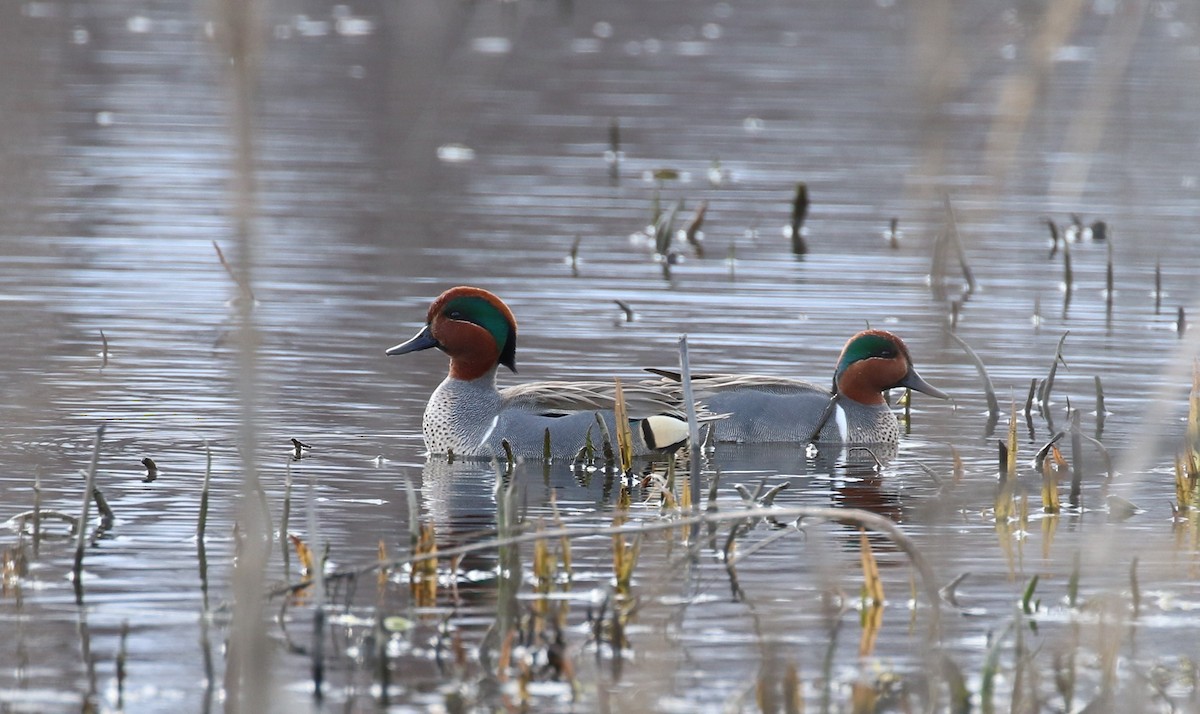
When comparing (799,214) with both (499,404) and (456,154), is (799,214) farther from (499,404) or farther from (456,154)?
(499,404)

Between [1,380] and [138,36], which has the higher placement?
[138,36]

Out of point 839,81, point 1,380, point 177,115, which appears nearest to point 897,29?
point 839,81

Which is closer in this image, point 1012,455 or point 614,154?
point 1012,455

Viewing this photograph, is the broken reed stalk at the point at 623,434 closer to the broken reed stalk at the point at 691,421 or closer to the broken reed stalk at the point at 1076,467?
the broken reed stalk at the point at 691,421

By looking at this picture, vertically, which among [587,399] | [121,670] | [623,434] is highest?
[587,399]

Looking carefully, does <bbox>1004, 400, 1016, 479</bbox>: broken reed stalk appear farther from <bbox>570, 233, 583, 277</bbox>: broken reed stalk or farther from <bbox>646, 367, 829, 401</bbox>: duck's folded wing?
<bbox>570, 233, 583, 277</bbox>: broken reed stalk

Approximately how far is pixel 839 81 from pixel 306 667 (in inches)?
943

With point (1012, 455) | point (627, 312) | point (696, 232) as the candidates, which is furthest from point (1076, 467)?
point (696, 232)

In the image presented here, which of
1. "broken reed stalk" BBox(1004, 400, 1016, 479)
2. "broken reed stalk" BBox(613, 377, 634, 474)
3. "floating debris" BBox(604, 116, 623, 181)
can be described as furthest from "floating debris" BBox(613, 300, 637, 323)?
"floating debris" BBox(604, 116, 623, 181)

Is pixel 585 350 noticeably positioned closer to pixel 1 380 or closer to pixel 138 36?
pixel 1 380

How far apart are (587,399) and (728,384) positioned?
0.76m

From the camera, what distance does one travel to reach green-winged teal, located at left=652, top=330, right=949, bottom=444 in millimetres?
9289

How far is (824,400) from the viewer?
9.51m

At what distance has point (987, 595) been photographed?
20.5ft
